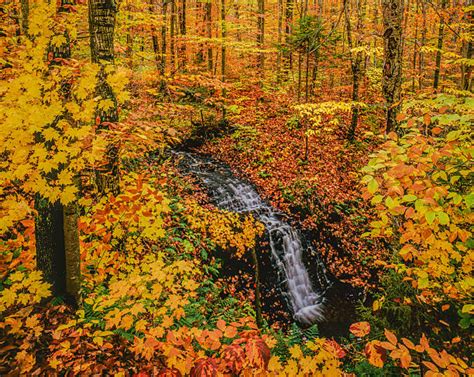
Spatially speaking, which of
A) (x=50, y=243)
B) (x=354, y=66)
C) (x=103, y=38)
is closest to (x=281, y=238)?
(x=50, y=243)

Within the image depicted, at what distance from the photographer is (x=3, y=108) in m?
3.79

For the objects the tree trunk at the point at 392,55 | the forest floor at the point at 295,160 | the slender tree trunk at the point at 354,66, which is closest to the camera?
the tree trunk at the point at 392,55

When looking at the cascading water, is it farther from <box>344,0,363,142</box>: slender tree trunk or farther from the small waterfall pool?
<box>344,0,363,142</box>: slender tree trunk

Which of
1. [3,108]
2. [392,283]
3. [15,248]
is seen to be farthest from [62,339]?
[392,283]

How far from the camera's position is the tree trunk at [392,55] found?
498cm

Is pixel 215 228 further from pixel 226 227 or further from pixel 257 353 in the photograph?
pixel 257 353

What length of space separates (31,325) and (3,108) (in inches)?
119

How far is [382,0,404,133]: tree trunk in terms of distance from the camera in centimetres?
498

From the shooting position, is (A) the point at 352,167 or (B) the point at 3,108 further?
(A) the point at 352,167

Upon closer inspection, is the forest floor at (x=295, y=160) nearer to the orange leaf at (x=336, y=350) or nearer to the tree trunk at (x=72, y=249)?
the tree trunk at (x=72, y=249)

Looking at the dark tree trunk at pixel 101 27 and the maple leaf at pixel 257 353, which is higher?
the dark tree trunk at pixel 101 27

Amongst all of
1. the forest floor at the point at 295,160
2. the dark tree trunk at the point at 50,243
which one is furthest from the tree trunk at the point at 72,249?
the forest floor at the point at 295,160

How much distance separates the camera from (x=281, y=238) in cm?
1066

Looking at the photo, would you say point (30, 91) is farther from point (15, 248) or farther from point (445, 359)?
point (445, 359)
